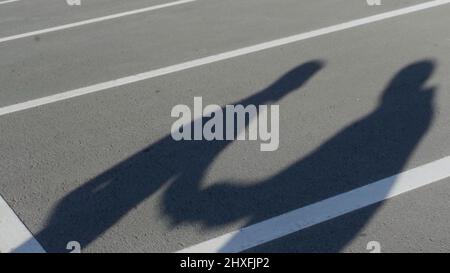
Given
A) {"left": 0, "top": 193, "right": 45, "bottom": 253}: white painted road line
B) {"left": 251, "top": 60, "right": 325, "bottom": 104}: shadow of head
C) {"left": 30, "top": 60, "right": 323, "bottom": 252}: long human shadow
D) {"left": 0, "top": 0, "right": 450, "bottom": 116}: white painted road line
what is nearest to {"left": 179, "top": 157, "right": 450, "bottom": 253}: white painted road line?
{"left": 30, "top": 60, "right": 323, "bottom": 252}: long human shadow

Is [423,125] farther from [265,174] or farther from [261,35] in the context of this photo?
[261,35]

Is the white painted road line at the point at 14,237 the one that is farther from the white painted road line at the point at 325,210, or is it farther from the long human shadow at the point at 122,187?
the white painted road line at the point at 325,210

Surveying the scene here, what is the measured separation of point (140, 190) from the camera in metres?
4.73

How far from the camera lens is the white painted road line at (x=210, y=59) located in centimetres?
654

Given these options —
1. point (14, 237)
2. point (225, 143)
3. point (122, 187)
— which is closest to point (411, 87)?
point (225, 143)

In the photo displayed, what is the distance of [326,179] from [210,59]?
3.14 meters

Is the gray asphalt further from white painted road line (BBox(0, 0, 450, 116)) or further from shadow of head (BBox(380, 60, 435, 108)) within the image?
white painted road line (BBox(0, 0, 450, 116))

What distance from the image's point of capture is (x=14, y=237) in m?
4.27

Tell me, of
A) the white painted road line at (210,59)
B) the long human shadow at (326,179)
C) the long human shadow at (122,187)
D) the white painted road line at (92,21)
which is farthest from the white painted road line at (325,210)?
the white painted road line at (92,21)

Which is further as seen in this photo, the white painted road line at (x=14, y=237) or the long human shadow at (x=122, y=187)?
the long human shadow at (x=122, y=187)

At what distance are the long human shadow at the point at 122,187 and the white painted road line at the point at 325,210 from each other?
2.11 ft

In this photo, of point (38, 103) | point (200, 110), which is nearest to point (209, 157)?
point (200, 110)

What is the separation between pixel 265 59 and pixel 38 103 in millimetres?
2785

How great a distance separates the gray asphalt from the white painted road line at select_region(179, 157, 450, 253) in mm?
72
